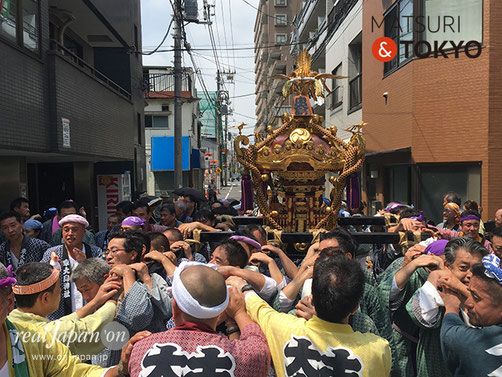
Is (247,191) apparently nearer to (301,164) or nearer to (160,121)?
(301,164)

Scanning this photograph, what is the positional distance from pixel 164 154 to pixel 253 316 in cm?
2525

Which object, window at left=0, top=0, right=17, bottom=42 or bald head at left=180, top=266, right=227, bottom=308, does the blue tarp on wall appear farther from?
bald head at left=180, top=266, right=227, bottom=308

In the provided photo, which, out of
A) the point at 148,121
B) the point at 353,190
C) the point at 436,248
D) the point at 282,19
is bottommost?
the point at 436,248

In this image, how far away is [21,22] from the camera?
283 inches

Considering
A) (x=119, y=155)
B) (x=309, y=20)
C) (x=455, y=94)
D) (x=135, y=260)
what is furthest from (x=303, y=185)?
(x=309, y=20)

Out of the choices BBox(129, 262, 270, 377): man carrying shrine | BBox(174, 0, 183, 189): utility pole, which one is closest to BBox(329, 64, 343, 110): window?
BBox(174, 0, 183, 189): utility pole

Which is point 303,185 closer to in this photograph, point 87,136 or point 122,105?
point 87,136

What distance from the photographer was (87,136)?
968 cm

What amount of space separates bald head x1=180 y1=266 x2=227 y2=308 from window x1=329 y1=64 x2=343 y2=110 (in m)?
16.8

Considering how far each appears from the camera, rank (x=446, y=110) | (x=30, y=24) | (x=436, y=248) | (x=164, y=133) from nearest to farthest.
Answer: (x=436, y=248) < (x=30, y=24) < (x=446, y=110) < (x=164, y=133)

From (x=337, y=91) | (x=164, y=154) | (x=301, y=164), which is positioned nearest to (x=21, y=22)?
(x=301, y=164)

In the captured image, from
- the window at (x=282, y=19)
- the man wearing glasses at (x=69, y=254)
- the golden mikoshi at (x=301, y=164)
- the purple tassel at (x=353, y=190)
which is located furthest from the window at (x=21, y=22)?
the window at (x=282, y=19)

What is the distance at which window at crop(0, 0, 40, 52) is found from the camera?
6.68m

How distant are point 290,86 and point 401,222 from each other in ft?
7.93
